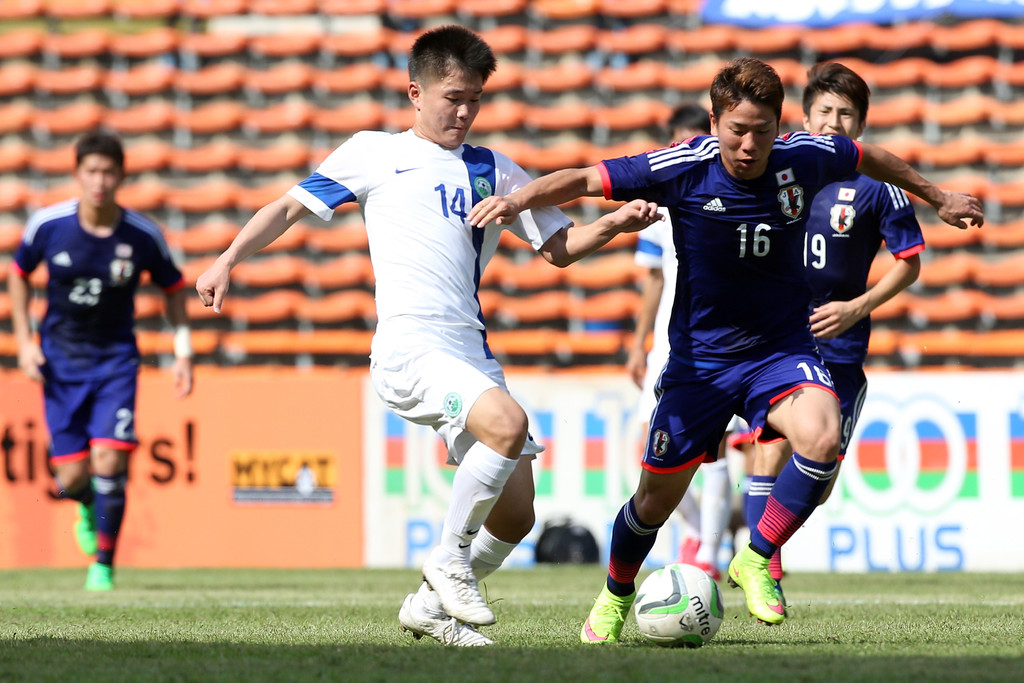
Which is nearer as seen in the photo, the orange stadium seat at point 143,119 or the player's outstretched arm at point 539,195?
the player's outstretched arm at point 539,195

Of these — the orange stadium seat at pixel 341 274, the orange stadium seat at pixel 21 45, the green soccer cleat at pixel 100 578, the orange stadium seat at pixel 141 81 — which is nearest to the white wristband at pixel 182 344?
the green soccer cleat at pixel 100 578

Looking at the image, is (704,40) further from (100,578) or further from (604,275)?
(100,578)

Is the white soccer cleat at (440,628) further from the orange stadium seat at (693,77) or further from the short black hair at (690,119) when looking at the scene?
the orange stadium seat at (693,77)

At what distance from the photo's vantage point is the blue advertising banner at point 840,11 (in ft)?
38.9

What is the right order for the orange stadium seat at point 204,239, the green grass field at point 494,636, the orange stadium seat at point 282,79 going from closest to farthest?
the green grass field at point 494,636
the orange stadium seat at point 204,239
the orange stadium seat at point 282,79

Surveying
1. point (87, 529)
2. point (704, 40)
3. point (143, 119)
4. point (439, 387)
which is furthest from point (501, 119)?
point (439, 387)

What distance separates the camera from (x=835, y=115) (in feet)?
20.9

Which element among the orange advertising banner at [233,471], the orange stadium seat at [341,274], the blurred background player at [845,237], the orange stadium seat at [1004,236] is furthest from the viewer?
the orange stadium seat at [341,274]

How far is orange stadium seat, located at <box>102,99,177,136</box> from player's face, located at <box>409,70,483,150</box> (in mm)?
7849

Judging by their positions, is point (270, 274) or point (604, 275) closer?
point (604, 275)

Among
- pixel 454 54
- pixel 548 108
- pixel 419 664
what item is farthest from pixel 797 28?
pixel 419 664

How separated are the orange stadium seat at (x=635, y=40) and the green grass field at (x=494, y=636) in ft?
18.2

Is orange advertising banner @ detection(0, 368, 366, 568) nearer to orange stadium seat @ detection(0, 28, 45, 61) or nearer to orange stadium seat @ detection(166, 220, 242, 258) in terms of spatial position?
orange stadium seat @ detection(166, 220, 242, 258)

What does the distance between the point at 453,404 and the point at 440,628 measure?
73 centimetres
